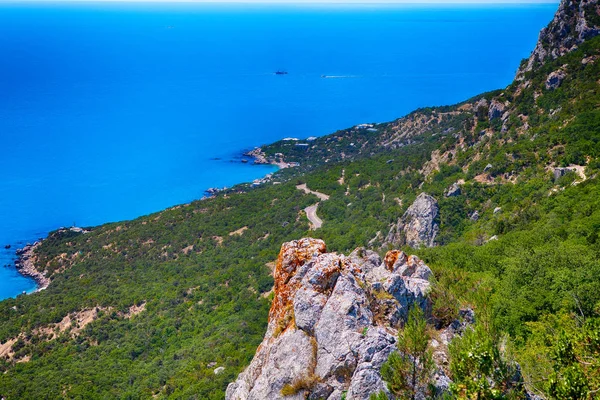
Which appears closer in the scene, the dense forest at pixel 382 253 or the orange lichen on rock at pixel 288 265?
the dense forest at pixel 382 253

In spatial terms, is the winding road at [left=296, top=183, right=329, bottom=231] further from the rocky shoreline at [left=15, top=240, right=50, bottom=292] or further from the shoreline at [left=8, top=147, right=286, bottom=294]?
the rocky shoreline at [left=15, top=240, right=50, bottom=292]

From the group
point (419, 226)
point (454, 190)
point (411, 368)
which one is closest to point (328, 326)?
point (411, 368)

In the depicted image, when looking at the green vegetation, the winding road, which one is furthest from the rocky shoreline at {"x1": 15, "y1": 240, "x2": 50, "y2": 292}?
the green vegetation

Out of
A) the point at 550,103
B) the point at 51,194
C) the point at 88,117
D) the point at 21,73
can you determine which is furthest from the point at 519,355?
the point at 21,73

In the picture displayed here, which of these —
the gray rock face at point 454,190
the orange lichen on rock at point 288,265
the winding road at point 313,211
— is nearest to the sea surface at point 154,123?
the winding road at point 313,211

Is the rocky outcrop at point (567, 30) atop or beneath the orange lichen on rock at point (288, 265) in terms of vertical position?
atop

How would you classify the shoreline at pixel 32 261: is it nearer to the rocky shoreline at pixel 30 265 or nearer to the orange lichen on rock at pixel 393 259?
the rocky shoreline at pixel 30 265
